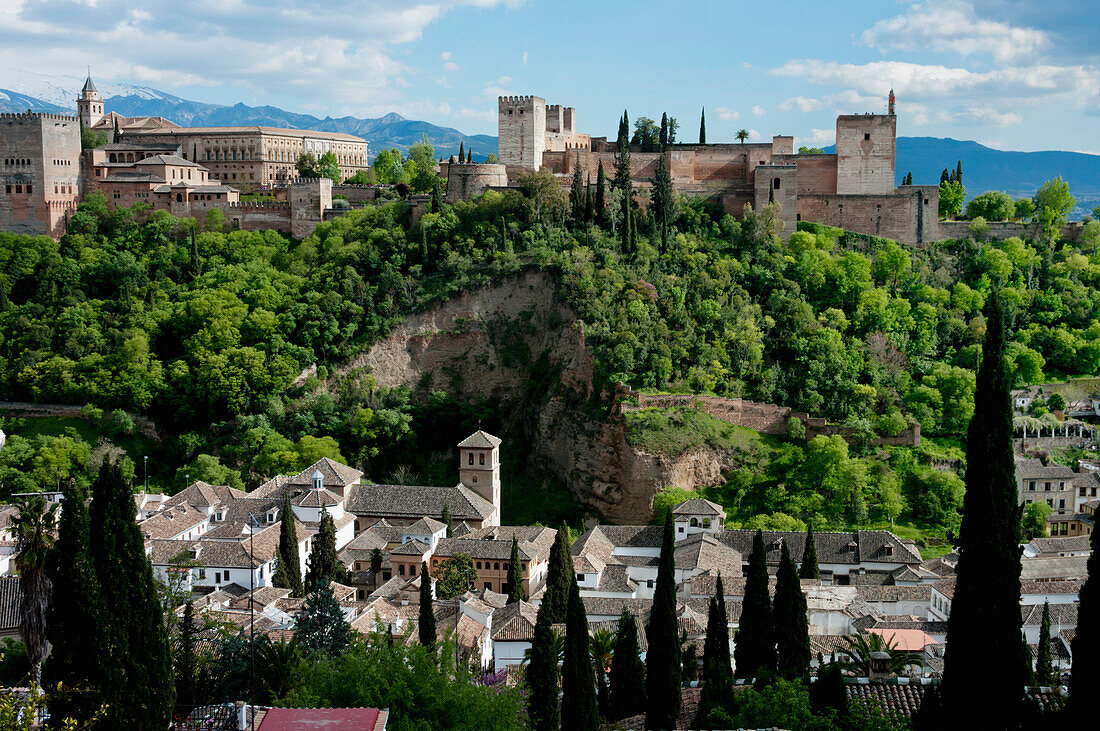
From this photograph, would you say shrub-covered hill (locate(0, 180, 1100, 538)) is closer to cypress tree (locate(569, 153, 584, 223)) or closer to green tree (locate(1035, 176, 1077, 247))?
cypress tree (locate(569, 153, 584, 223))

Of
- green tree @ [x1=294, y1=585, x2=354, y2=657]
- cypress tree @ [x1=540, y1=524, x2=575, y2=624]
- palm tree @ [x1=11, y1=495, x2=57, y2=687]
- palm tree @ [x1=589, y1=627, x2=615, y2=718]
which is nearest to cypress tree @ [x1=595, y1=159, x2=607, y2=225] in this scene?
cypress tree @ [x1=540, y1=524, x2=575, y2=624]

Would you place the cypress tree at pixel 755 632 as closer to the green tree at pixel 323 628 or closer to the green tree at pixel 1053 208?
the green tree at pixel 323 628

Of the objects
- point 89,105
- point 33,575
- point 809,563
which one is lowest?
point 809,563

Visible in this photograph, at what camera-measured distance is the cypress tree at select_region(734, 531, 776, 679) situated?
96.5ft

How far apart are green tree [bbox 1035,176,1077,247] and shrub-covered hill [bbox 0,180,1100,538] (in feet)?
4.11

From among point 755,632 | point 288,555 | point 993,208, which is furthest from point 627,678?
point 993,208

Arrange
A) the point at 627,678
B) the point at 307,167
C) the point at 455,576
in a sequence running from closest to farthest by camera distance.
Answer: the point at 627,678, the point at 455,576, the point at 307,167

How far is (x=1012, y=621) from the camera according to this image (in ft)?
58.5

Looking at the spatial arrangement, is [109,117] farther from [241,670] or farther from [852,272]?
Result: [241,670]

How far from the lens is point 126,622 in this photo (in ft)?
65.9

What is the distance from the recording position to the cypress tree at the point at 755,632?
29.4m

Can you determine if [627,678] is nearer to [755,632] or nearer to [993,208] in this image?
[755,632]

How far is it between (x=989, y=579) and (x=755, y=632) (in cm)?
1244

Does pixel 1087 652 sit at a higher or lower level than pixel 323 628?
higher
